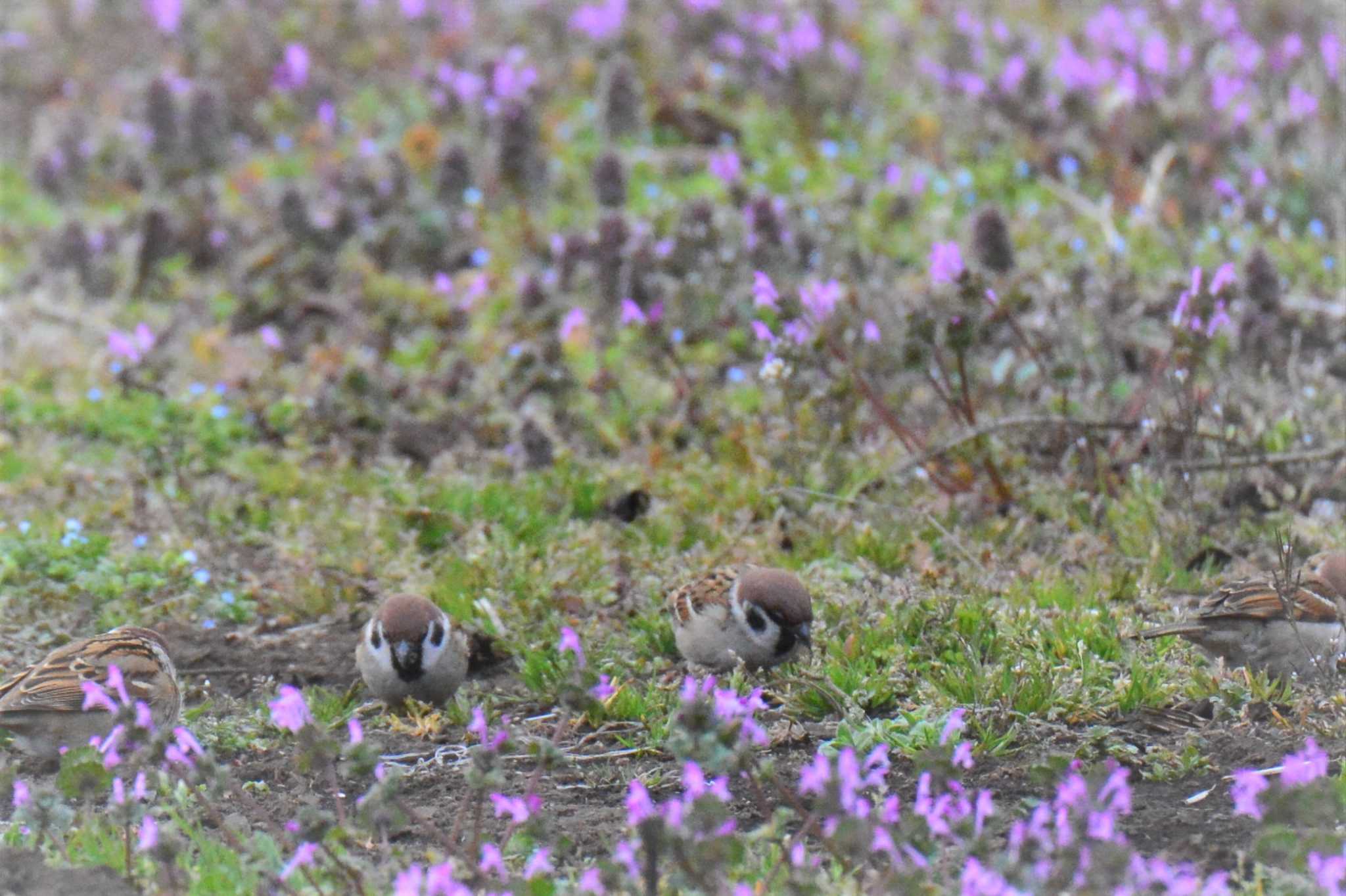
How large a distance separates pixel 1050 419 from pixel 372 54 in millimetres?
8127

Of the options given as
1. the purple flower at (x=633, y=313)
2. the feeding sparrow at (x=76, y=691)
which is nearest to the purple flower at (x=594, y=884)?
the feeding sparrow at (x=76, y=691)

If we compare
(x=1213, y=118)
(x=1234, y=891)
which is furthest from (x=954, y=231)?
(x=1234, y=891)

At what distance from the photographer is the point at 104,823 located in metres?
4.92

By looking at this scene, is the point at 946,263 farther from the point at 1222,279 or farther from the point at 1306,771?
the point at 1306,771

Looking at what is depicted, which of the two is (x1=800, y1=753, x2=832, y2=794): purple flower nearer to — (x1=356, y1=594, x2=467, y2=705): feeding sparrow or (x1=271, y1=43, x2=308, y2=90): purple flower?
(x1=356, y1=594, x2=467, y2=705): feeding sparrow

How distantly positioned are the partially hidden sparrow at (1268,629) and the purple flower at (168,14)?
1083 cm

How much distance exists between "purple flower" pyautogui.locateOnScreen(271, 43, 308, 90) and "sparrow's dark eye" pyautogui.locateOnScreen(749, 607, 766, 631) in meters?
8.31

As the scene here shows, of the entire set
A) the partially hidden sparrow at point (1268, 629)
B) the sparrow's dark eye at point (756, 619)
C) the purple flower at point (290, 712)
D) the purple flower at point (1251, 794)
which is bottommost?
the purple flower at point (1251, 794)

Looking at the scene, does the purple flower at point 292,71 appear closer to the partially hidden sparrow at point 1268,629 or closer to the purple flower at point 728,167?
the purple flower at point 728,167

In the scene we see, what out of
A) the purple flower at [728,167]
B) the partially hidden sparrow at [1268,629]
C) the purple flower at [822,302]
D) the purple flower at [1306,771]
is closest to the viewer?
the purple flower at [1306,771]

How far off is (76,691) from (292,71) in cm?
862

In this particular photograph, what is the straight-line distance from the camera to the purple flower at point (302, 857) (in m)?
3.98

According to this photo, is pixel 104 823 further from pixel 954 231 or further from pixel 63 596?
pixel 954 231

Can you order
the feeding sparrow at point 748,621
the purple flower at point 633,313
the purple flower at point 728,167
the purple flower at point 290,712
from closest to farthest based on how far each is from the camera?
the purple flower at point 290,712 < the feeding sparrow at point 748,621 < the purple flower at point 633,313 < the purple flower at point 728,167
